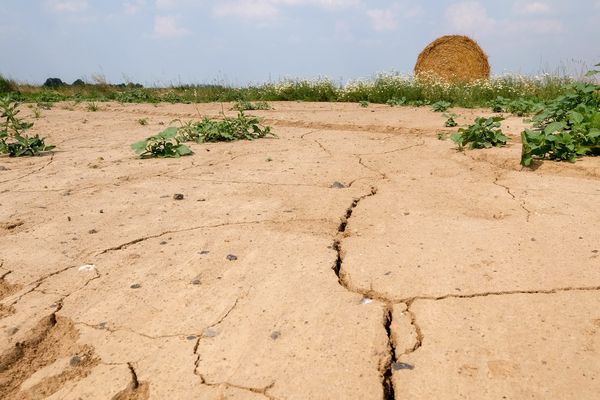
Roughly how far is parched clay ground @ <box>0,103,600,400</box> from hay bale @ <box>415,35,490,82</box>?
27.0 feet

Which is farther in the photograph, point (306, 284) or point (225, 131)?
point (225, 131)

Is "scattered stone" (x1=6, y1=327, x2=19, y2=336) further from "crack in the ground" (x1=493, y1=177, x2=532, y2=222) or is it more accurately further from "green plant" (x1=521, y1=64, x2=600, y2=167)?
"green plant" (x1=521, y1=64, x2=600, y2=167)

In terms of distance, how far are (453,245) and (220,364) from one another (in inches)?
48.0

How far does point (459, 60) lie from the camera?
11648mm

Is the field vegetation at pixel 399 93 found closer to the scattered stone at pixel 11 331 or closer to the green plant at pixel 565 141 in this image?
the green plant at pixel 565 141

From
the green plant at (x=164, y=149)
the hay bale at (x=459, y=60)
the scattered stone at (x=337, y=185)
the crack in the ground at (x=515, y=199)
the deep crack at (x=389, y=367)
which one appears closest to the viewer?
the deep crack at (x=389, y=367)

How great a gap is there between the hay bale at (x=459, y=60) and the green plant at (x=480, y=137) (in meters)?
7.35

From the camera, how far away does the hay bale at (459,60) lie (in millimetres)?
11516

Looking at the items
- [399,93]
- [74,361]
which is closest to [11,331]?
[74,361]

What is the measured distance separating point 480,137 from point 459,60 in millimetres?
7877

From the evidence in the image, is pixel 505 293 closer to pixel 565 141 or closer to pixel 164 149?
pixel 565 141

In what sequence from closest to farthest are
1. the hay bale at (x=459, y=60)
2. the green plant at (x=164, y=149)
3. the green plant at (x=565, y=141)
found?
the green plant at (x=565, y=141), the green plant at (x=164, y=149), the hay bale at (x=459, y=60)

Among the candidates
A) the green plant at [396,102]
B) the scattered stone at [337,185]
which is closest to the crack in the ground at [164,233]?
the scattered stone at [337,185]

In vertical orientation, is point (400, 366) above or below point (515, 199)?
below
